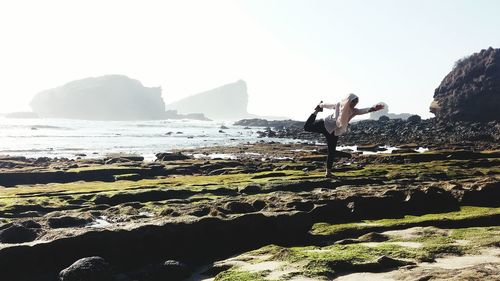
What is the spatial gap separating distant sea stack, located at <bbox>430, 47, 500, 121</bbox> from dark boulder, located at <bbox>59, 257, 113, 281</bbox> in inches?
4513

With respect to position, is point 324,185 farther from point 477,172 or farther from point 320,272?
point 320,272

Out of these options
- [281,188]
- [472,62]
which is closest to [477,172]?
[281,188]

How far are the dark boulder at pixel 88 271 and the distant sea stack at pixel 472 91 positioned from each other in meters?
115

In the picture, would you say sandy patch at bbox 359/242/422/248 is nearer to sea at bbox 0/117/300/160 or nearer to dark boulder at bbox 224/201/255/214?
dark boulder at bbox 224/201/255/214

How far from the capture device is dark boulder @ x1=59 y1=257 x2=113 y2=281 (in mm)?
9047

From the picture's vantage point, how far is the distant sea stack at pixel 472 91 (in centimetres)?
11275

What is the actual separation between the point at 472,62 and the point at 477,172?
115894 millimetres

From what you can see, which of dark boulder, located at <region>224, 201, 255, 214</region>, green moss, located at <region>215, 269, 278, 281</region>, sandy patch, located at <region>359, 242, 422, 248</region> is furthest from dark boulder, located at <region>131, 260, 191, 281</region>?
dark boulder, located at <region>224, 201, 255, 214</region>

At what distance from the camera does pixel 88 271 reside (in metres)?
9.05

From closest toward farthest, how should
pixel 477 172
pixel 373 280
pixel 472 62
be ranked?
pixel 373 280, pixel 477 172, pixel 472 62

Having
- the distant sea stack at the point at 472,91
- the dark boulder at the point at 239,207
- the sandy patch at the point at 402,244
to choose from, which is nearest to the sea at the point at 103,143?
the dark boulder at the point at 239,207

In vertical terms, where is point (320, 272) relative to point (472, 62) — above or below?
below

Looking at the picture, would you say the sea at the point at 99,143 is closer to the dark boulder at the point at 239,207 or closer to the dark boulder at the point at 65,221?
the dark boulder at the point at 65,221

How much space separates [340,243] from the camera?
10492 millimetres
